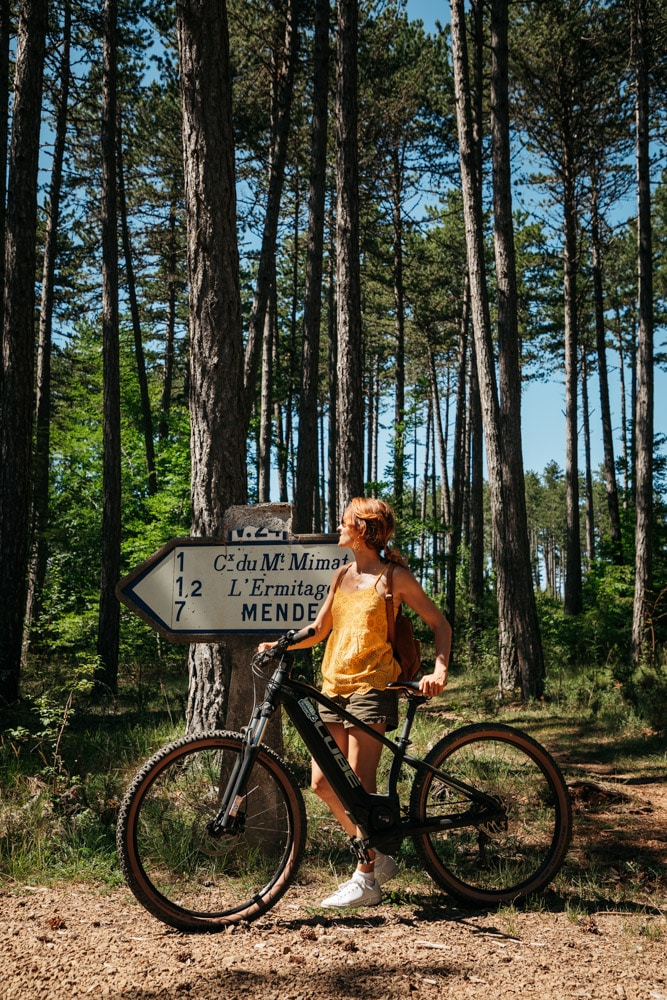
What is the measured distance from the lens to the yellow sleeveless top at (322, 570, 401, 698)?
11.6 ft

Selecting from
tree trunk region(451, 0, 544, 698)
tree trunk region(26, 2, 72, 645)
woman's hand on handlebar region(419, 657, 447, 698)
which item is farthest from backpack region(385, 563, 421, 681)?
tree trunk region(26, 2, 72, 645)

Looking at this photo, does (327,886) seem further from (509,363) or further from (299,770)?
(509,363)

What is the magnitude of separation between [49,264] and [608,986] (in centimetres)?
1762

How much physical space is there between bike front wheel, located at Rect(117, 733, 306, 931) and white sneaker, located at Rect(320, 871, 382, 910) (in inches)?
8.8

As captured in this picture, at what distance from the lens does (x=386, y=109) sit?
811 inches

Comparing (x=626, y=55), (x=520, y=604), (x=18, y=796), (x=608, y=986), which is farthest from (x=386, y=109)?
(x=608, y=986)

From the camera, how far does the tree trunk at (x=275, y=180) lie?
1279 centimetres

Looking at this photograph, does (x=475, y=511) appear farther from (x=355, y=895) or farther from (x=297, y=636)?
(x=355, y=895)

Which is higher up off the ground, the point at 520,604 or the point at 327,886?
the point at 520,604

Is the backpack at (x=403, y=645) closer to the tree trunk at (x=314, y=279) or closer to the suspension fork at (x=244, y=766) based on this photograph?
the suspension fork at (x=244, y=766)

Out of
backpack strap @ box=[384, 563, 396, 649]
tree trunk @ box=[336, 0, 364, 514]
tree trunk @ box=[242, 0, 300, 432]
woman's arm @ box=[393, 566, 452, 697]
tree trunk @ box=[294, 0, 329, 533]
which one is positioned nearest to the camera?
woman's arm @ box=[393, 566, 452, 697]

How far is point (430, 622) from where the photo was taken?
11.5ft

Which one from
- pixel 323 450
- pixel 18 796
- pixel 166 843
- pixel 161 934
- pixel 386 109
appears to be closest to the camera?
pixel 161 934

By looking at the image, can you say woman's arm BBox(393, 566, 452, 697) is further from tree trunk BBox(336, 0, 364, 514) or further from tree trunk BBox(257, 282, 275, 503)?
tree trunk BBox(257, 282, 275, 503)
